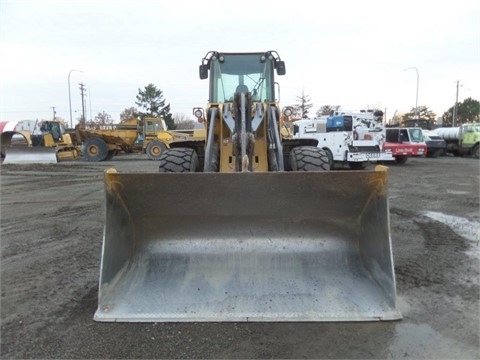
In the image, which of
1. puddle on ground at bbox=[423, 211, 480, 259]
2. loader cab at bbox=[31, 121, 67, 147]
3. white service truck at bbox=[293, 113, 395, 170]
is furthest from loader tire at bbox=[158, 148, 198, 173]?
loader cab at bbox=[31, 121, 67, 147]

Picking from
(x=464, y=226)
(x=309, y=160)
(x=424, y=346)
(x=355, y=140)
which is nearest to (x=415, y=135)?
(x=355, y=140)

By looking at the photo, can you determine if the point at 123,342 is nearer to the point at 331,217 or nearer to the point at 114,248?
the point at 114,248

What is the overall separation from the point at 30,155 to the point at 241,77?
17.7 metres

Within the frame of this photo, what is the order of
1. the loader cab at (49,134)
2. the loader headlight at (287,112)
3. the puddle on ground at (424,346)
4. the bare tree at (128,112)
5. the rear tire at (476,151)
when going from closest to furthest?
the puddle on ground at (424,346) → the loader headlight at (287,112) → the loader cab at (49,134) → the rear tire at (476,151) → the bare tree at (128,112)

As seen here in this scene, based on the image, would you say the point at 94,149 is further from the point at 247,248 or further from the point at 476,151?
the point at 476,151

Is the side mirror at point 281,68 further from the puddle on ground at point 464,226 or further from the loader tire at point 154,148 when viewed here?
the loader tire at point 154,148

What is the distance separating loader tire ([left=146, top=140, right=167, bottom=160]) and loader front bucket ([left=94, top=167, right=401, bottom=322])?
1829cm

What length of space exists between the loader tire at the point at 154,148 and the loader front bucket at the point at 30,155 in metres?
4.58

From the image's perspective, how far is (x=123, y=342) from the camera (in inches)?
114

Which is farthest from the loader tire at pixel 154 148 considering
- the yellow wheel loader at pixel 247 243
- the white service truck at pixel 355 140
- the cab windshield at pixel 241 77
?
the yellow wheel loader at pixel 247 243

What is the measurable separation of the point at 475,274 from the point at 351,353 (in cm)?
228

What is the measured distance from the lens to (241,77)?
6035mm

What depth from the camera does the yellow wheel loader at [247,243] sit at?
10.8ft

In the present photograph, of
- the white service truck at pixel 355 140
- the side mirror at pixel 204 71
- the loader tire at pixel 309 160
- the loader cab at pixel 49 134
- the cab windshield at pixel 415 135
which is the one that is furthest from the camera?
the loader cab at pixel 49 134
